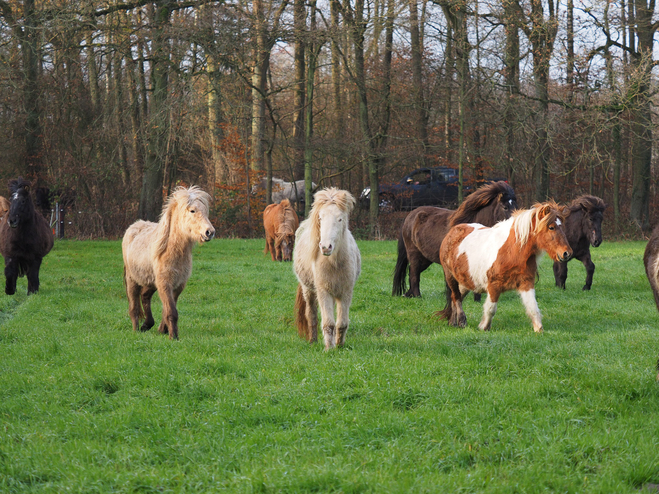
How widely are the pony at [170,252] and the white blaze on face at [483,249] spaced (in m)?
3.27

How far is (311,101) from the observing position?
23766 mm

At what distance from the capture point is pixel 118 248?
19438 millimetres

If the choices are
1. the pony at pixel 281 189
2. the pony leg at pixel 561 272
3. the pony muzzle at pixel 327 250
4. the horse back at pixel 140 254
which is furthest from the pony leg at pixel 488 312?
the pony at pixel 281 189

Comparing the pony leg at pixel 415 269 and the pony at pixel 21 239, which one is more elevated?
the pony at pixel 21 239

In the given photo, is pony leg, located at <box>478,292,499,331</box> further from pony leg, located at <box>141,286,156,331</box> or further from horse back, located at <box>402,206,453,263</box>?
pony leg, located at <box>141,286,156,331</box>

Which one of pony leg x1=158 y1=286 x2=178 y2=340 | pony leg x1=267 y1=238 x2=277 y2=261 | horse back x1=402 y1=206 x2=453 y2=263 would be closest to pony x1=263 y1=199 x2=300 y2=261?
pony leg x1=267 y1=238 x2=277 y2=261

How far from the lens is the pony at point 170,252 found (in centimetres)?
766

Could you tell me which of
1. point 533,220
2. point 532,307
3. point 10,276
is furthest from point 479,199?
point 10,276

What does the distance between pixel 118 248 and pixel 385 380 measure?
51.8ft

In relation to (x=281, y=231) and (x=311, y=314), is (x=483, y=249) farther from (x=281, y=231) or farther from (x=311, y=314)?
(x=281, y=231)

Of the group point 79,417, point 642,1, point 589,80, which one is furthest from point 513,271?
point 642,1

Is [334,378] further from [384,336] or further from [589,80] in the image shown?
[589,80]

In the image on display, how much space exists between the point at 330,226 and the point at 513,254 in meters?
2.52

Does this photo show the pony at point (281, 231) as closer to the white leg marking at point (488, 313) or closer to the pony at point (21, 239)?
the pony at point (21, 239)
